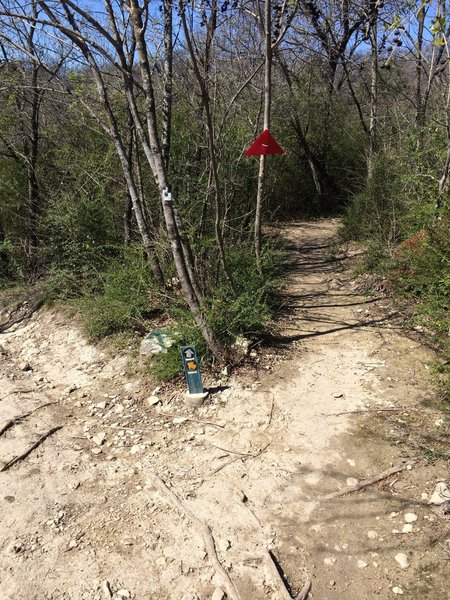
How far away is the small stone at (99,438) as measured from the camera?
156 inches

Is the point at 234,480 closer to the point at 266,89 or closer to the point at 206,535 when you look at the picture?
the point at 206,535

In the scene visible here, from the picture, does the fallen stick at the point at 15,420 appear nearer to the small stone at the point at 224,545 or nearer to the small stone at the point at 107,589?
the small stone at the point at 107,589

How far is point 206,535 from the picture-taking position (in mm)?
2850

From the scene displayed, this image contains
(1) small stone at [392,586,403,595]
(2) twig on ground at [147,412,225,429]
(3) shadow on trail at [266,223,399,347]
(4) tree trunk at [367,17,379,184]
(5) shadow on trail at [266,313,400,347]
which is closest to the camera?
(1) small stone at [392,586,403,595]

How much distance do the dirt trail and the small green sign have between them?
21 centimetres

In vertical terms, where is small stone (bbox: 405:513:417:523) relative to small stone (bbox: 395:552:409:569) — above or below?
above

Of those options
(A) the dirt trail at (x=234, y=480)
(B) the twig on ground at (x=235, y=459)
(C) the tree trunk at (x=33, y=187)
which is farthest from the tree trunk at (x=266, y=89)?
(C) the tree trunk at (x=33, y=187)

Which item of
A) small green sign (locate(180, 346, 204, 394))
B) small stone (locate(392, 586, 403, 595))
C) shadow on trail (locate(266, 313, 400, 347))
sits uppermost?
small green sign (locate(180, 346, 204, 394))

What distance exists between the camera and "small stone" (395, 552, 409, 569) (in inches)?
98.9

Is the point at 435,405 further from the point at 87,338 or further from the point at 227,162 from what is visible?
the point at 227,162

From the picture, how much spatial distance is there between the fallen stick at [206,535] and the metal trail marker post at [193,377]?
88 centimetres

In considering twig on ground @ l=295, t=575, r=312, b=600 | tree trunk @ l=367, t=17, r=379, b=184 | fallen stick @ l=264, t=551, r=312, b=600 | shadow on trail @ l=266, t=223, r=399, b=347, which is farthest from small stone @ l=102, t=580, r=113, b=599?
tree trunk @ l=367, t=17, r=379, b=184

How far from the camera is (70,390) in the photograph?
490 cm

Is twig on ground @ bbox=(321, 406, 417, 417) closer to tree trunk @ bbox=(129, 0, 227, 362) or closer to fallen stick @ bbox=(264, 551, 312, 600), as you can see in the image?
tree trunk @ bbox=(129, 0, 227, 362)
